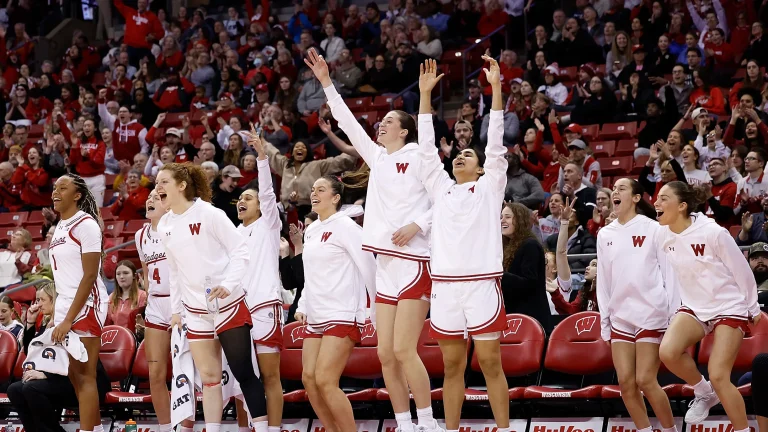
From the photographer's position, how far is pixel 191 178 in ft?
24.4

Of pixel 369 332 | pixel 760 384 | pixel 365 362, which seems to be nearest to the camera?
pixel 760 384

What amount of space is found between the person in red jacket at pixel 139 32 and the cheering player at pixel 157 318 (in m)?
11.3

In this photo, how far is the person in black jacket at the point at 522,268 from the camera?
8078mm

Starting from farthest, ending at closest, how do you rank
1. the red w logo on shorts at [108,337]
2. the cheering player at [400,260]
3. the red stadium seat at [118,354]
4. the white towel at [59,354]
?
1. the red w logo on shorts at [108,337]
2. the red stadium seat at [118,354]
3. the white towel at [59,354]
4. the cheering player at [400,260]

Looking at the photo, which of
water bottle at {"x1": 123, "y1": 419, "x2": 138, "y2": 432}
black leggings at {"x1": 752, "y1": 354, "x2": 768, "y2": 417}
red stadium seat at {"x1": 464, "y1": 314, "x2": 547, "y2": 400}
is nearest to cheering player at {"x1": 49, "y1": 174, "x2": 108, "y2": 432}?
water bottle at {"x1": 123, "y1": 419, "x2": 138, "y2": 432}

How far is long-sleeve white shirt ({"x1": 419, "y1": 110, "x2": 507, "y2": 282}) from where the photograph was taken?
6.70 meters

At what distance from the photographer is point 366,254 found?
24.7 ft

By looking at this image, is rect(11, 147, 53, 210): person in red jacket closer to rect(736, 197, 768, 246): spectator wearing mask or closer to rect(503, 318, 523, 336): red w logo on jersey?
rect(503, 318, 523, 336): red w logo on jersey

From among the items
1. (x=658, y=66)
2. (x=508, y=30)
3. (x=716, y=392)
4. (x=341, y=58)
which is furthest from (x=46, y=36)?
(x=716, y=392)

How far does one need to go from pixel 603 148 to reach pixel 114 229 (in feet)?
21.1

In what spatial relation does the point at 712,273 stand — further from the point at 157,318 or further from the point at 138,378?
the point at 138,378

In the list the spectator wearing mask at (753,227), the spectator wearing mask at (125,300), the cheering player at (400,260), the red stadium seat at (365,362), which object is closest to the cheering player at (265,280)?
the red stadium seat at (365,362)

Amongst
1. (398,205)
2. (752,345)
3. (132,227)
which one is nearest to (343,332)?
(398,205)

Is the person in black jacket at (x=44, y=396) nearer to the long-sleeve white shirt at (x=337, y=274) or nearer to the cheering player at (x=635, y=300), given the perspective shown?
the long-sleeve white shirt at (x=337, y=274)
